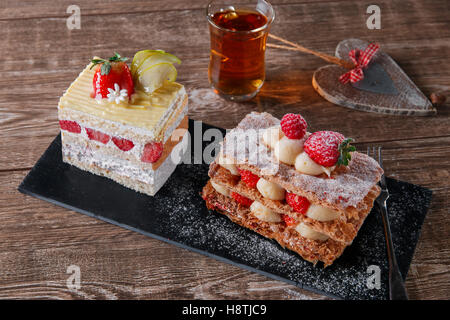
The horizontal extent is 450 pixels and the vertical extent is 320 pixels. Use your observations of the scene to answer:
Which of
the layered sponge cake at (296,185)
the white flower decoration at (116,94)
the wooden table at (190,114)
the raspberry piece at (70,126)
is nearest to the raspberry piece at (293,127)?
the layered sponge cake at (296,185)

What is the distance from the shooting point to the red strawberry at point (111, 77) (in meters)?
2.46

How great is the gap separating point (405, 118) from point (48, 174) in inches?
70.9

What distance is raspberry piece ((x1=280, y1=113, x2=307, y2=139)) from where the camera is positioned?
7.63ft

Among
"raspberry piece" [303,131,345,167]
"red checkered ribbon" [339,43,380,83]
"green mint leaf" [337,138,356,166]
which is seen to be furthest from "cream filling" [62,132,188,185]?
"red checkered ribbon" [339,43,380,83]

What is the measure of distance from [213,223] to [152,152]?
0.40m

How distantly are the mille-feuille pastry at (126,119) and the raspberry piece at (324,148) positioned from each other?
25.3 inches

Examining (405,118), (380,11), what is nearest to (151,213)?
(405,118)

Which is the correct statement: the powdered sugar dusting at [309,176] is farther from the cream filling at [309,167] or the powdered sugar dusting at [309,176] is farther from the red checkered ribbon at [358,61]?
the red checkered ribbon at [358,61]

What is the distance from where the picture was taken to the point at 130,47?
344 centimetres

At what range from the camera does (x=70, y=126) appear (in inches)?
103

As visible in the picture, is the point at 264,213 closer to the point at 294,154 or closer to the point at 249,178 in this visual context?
the point at 249,178

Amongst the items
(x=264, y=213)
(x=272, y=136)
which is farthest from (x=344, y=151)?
(x=264, y=213)

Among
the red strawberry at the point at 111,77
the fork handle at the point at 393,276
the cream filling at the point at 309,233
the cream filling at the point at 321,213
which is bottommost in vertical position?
the fork handle at the point at 393,276

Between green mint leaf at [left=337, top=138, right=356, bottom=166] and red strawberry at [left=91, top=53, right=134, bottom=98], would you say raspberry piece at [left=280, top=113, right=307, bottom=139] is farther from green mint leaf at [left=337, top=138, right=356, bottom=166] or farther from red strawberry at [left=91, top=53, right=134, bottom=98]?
red strawberry at [left=91, top=53, right=134, bottom=98]
